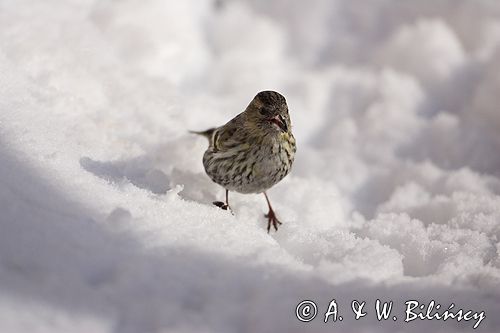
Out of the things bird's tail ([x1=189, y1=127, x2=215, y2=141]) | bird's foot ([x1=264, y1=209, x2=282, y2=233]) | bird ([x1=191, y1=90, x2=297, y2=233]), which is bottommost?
bird's foot ([x1=264, y1=209, x2=282, y2=233])

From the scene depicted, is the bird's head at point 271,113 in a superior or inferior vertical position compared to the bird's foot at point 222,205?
superior

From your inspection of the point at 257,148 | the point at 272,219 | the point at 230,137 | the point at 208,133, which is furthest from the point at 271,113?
the point at 208,133

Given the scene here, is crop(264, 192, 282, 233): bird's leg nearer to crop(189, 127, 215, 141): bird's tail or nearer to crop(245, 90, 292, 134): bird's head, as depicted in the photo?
crop(245, 90, 292, 134): bird's head

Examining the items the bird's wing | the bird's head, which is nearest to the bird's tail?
the bird's wing

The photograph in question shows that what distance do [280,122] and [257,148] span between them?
8.5 inches

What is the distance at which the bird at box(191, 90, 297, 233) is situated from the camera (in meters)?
3.45

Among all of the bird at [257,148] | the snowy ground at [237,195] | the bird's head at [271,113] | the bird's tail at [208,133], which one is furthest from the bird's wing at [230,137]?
the snowy ground at [237,195]

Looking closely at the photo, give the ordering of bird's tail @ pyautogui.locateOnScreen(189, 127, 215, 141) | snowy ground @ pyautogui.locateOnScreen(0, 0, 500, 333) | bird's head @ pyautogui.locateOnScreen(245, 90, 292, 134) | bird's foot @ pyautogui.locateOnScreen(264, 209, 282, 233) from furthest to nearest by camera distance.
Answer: bird's tail @ pyautogui.locateOnScreen(189, 127, 215, 141) → bird's foot @ pyautogui.locateOnScreen(264, 209, 282, 233) → bird's head @ pyautogui.locateOnScreen(245, 90, 292, 134) → snowy ground @ pyautogui.locateOnScreen(0, 0, 500, 333)

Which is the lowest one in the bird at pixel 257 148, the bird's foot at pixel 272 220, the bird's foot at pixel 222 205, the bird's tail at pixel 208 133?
the bird's foot at pixel 272 220

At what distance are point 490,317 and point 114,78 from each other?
3.33 meters

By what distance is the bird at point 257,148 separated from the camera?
345 centimetres

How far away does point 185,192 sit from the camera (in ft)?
12.6

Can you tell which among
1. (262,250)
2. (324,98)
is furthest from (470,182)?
(262,250)

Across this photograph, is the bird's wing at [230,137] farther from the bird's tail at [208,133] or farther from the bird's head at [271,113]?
the bird's tail at [208,133]
